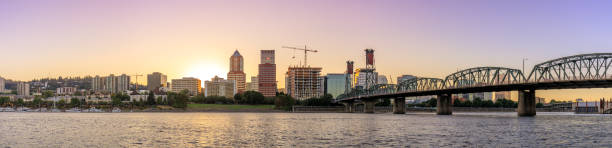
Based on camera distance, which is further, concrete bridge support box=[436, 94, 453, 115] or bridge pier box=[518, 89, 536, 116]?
concrete bridge support box=[436, 94, 453, 115]

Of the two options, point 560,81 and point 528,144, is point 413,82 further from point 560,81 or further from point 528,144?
point 528,144

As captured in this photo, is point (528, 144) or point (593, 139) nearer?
point (528, 144)

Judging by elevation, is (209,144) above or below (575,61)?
below

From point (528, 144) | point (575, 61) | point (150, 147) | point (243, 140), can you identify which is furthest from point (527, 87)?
point (150, 147)

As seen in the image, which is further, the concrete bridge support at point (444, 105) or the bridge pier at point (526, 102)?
the concrete bridge support at point (444, 105)

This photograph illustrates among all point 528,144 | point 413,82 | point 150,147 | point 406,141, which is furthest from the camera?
point 413,82

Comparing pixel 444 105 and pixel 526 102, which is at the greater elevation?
pixel 526 102

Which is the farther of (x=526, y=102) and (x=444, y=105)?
(x=444, y=105)

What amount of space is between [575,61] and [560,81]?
727 centimetres

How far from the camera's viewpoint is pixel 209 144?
177ft

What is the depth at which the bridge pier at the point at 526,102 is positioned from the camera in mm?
135750

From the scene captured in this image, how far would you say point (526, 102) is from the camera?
5379 inches

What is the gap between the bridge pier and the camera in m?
136

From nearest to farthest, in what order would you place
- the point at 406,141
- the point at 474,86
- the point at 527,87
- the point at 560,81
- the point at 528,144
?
the point at 528,144 < the point at 406,141 < the point at 560,81 < the point at 527,87 < the point at 474,86
